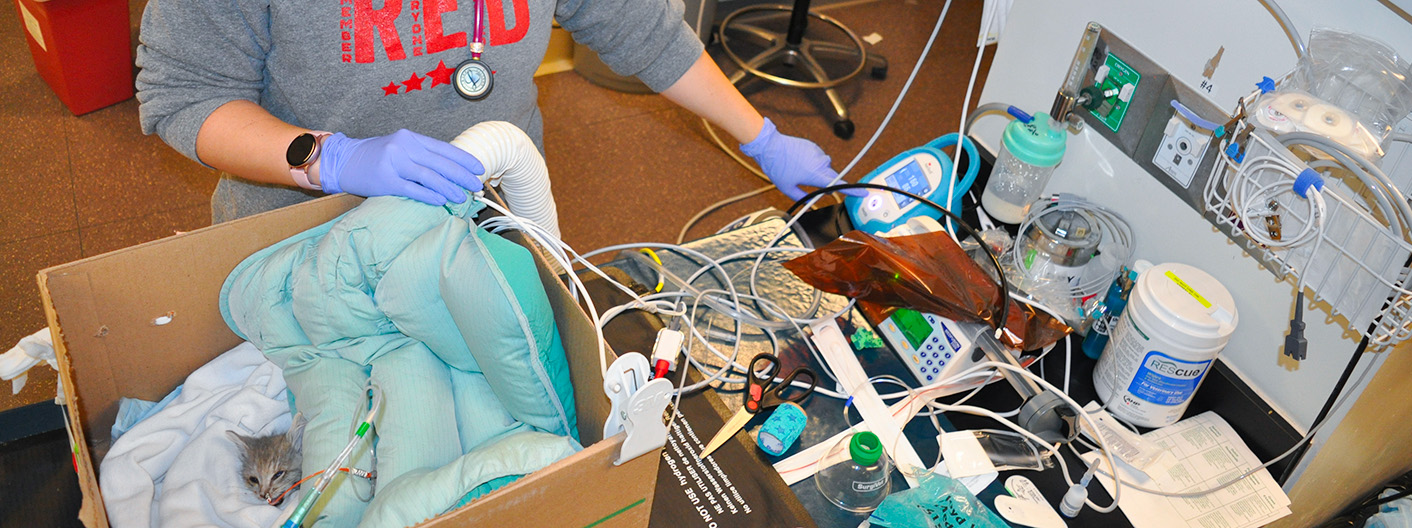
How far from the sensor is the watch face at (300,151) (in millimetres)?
1080

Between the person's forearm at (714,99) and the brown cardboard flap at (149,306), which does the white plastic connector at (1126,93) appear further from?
the brown cardboard flap at (149,306)

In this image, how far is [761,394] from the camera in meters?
1.17

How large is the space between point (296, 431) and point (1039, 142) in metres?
1.06

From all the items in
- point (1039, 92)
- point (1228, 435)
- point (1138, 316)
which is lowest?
point (1228, 435)

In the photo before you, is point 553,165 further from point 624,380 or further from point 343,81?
point 624,380

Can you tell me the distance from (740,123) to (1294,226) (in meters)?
0.78

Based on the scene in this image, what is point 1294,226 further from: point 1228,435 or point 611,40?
point 611,40

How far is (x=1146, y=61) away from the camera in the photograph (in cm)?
124

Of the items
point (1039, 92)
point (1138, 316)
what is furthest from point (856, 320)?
point (1039, 92)

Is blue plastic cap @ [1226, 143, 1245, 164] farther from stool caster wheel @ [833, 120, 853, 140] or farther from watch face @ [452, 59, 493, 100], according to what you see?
stool caster wheel @ [833, 120, 853, 140]

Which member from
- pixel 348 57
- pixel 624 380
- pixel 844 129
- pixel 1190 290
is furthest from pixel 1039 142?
pixel 844 129

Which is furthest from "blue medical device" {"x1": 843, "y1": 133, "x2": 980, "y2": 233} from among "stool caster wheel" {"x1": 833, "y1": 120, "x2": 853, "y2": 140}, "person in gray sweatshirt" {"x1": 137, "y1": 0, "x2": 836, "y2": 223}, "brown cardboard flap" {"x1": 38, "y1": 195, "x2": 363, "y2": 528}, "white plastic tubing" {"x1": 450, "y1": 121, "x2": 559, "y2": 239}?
"stool caster wheel" {"x1": 833, "y1": 120, "x2": 853, "y2": 140}

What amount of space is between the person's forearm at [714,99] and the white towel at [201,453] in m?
0.73

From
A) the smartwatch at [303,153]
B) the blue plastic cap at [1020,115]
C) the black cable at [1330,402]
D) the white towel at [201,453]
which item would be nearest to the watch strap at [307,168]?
the smartwatch at [303,153]
